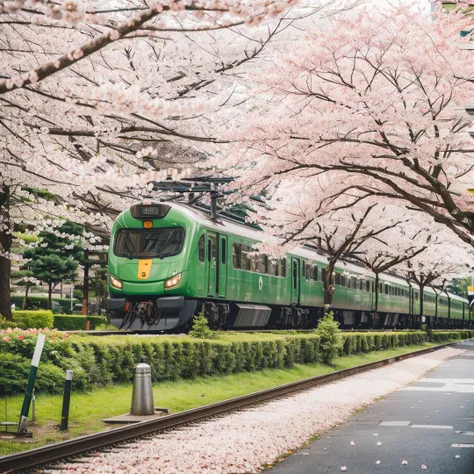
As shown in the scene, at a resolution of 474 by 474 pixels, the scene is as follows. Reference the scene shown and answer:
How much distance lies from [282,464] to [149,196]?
1393 centimetres

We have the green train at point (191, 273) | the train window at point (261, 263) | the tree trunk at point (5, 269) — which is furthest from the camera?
the train window at point (261, 263)

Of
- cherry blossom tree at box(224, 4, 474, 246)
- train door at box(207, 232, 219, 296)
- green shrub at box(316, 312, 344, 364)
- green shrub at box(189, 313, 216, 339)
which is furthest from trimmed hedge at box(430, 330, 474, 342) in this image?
green shrub at box(189, 313, 216, 339)

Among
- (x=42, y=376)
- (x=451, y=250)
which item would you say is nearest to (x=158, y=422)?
(x=42, y=376)

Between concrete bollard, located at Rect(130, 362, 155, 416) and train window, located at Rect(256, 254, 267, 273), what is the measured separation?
45.3 feet

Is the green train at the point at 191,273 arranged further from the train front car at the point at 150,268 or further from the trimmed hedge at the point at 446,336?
the trimmed hedge at the point at 446,336

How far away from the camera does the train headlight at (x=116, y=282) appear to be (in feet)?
67.4

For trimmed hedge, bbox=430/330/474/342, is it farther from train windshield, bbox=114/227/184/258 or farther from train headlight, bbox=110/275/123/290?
train headlight, bbox=110/275/123/290

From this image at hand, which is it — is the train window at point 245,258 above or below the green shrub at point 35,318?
above

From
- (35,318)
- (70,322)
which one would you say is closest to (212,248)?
(35,318)

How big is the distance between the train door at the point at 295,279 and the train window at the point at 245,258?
523 centimetres

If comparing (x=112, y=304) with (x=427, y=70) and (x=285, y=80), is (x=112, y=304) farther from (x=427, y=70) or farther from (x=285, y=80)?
(x=427, y=70)

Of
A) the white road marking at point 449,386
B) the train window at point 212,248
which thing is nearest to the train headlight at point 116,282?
the train window at point 212,248

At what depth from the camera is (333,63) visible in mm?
15164

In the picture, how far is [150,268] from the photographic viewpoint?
2030 cm
